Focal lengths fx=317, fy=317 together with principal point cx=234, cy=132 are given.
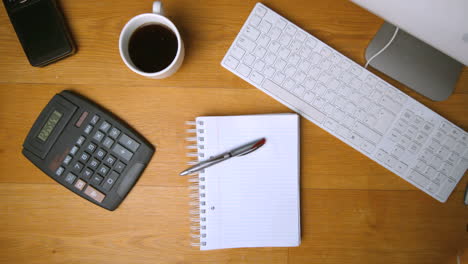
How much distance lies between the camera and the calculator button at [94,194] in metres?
0.56

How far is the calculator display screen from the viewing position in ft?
1.84

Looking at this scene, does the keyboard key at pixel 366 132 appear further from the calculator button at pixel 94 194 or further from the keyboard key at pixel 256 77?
the calculator button at pixel 94 194

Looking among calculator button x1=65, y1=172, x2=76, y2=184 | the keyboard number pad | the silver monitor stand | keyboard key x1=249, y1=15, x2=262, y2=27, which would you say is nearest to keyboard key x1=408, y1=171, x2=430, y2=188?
the silver monitor stand

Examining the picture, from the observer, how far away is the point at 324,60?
1.81 ft

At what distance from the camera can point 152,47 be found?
52cm

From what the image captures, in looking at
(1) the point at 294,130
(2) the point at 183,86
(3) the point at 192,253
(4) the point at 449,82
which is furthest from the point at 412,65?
(3) the point at 192,253

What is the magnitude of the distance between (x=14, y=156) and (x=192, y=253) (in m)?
0.37

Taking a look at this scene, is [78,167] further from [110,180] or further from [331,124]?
[331,124]

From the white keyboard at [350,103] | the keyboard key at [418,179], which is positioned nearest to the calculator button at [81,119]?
the white keyboard at [350,103]

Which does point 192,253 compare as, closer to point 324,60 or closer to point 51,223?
point 51,223

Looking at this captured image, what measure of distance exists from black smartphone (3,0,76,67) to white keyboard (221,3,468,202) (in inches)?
11.8

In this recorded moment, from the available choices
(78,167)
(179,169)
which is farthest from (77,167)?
(179,169)

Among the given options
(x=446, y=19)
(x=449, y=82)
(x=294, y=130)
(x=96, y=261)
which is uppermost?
(x=446, y=19)

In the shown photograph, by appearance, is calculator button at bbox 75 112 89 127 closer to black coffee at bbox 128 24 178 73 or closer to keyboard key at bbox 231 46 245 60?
black coffee at bbox 128 24 178 73
